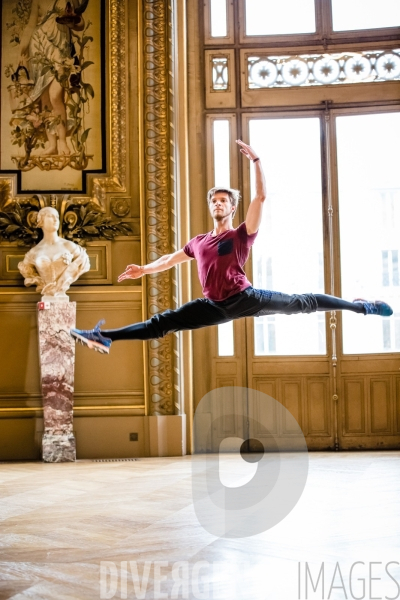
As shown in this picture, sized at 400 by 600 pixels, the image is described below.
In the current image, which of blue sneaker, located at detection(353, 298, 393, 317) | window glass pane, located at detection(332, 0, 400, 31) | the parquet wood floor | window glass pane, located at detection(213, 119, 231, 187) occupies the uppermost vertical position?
window glass pane, located at detection(332, 0, 400, 31)

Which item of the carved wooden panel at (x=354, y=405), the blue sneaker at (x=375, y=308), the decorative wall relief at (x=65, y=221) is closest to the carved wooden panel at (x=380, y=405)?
the carved wooden panel at (x=354, y=405)

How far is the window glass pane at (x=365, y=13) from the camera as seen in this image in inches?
235

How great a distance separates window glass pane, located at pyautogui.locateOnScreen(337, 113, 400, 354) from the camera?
5828 millimetres

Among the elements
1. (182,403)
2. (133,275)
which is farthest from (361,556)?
(182,403)

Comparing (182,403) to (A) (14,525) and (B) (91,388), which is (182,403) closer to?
(B) (91,388)

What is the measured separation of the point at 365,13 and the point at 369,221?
1836 mm

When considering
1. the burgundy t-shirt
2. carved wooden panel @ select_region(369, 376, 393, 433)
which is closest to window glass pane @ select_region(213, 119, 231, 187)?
carved wooden panel @ select_region(369, 376, 393, 433)

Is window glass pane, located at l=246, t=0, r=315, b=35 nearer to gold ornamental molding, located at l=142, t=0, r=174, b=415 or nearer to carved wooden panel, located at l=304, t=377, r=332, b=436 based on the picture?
gold ornamental molding, located at l=142, t=0, r=174, b=415

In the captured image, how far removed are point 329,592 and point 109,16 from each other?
5.11 m

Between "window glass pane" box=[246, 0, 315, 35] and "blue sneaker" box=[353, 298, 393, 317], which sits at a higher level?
"window glass pane" box=[246, 0, 315, 35]

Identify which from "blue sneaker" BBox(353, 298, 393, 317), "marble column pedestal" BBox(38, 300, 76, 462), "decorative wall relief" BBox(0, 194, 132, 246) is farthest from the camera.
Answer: "decorative wall relief" BBox(0, 194, 132, 246)

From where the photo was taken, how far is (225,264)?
11.4 feet

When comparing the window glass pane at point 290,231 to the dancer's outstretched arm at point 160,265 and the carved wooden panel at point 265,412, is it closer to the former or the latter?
the carved wooden panel at point 265,412

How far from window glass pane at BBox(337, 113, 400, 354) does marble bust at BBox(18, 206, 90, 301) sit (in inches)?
88.6
